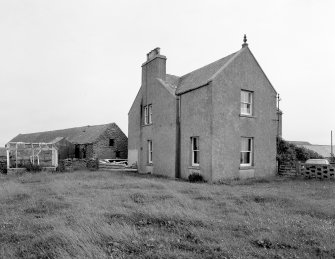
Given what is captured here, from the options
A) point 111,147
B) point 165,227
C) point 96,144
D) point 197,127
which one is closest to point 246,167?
point 197,127

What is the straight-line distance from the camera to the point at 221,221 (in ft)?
24.8

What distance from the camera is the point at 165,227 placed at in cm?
721

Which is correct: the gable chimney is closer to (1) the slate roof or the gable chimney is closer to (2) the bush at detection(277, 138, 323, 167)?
(1) the slate roof

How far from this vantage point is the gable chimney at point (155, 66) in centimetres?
2202

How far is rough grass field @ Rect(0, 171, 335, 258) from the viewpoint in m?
5.55

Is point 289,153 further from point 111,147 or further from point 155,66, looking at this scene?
point 111,147

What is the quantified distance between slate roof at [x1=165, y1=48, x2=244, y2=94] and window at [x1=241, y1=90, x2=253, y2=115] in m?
2.38

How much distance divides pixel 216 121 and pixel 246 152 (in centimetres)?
357

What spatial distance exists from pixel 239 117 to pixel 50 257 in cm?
1498

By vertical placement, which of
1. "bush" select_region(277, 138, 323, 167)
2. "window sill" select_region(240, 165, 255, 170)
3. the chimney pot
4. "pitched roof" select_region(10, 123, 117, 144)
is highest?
the chimney pot

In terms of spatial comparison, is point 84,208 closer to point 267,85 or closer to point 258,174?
point 258,174

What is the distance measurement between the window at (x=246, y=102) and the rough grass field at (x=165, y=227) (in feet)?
28.0

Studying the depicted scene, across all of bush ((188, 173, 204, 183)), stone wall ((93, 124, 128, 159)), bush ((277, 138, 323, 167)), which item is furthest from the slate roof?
stone wall ((93, 124, 128, 159))

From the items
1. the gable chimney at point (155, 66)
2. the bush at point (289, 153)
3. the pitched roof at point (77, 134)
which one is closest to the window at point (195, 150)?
the gable chimney at point (155, 66)
